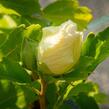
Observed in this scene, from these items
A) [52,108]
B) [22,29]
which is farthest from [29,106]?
[22,29]

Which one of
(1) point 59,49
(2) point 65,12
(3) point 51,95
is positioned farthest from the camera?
(2) point 65,12

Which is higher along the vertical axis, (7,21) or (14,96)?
(7,21)

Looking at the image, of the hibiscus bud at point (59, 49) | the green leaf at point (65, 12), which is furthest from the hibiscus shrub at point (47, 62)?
the green leaf at point (65, 12)

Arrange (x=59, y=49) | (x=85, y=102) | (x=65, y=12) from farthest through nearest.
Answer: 1. (x=65, y=12)
2. (x=85, y=102)
3. (x=59, y=49)

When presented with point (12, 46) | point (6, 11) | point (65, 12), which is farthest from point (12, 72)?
point (65, 12)

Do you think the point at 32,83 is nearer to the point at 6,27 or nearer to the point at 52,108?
the point at 52,108

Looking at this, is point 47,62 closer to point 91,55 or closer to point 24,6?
point 91,55

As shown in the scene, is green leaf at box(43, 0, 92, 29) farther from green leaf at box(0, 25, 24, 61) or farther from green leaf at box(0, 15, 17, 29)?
green leaf at box(0, 25, 24, 61)
